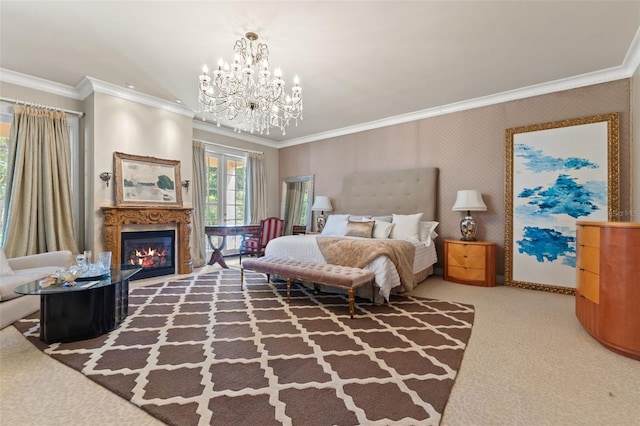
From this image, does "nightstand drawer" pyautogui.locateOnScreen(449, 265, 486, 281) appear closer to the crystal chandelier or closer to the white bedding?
the white bedding

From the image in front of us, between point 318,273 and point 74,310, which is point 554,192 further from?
point 74,310

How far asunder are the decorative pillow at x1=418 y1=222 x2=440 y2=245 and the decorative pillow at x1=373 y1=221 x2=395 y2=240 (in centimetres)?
47

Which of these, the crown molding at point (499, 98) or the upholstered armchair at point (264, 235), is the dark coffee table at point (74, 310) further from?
the crown molding at point (499, 98)

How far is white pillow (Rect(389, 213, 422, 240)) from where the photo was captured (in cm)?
450

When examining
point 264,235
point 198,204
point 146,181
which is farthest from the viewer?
point 264,235

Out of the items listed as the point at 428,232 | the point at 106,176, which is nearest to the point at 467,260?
the point at 428,232

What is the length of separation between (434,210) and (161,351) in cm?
425

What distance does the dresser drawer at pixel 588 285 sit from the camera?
232 cm

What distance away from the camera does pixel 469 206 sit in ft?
13.8

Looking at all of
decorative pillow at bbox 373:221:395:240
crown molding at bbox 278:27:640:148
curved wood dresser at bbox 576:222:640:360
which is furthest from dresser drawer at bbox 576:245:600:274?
decorative pillow at bbox 373:221:395:240

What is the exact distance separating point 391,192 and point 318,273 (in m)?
2.74

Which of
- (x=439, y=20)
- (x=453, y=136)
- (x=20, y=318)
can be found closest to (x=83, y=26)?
(x=20, y=318)

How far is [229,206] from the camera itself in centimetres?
630

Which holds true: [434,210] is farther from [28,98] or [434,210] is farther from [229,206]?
[28,98]
